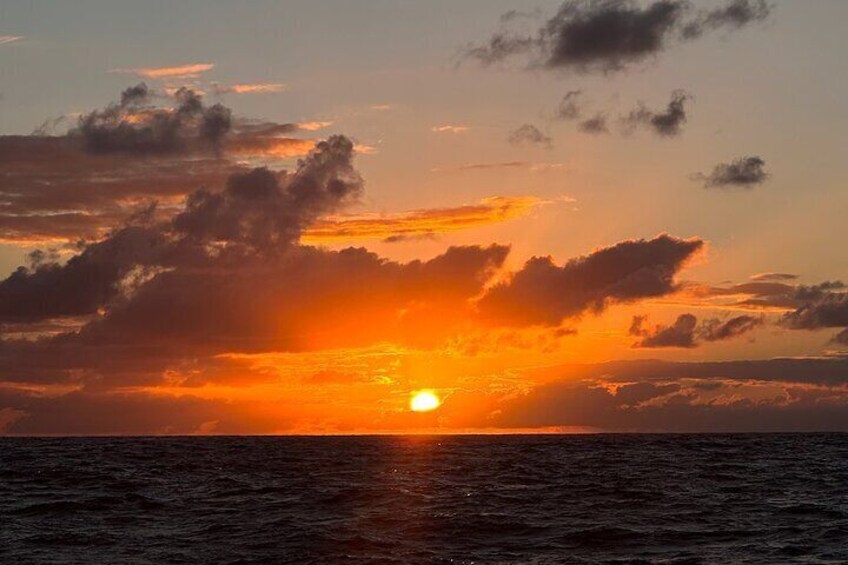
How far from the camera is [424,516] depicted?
52.5 meters

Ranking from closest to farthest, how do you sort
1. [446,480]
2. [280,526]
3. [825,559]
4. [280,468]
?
[825,559] < [280,526] < [446,480] < [280,468]

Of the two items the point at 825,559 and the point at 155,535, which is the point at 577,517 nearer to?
the point at 825,559

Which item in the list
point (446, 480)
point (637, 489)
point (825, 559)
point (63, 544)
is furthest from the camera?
point (446, 480)

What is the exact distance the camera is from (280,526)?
162 ft

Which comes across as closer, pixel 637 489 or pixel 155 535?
pixel 155 535

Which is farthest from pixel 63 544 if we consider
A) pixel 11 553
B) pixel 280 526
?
pixel 280 526

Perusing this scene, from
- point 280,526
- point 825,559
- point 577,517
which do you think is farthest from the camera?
point 577,517

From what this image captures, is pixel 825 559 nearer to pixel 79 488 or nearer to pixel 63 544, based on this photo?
pixel 63 544

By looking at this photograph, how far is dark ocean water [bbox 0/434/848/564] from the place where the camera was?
1642 inches

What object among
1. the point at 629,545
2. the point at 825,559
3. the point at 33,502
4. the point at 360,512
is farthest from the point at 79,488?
the point at 825,559

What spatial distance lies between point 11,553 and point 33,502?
2006cm

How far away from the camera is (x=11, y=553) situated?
41.7m

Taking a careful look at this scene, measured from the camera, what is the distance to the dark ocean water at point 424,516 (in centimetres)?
4172

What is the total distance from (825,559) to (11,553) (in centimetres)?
3262
